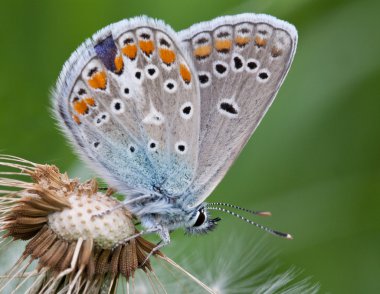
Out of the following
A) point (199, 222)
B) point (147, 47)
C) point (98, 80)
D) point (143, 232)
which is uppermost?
point (147, 47)

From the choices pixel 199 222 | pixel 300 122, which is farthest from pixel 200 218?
pixel 300 122

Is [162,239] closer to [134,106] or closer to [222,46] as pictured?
[134,106]

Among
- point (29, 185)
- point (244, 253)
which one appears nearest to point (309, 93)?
point (244, 253)

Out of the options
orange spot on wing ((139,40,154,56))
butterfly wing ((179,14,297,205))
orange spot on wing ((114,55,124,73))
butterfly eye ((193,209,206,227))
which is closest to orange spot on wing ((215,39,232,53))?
butterfly wing ((179,14,297,205))

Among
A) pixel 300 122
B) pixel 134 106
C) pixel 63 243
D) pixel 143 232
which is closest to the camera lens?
pixel 63 243

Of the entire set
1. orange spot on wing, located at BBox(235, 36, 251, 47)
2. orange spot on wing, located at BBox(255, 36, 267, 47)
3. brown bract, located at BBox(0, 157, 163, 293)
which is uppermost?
orange spot on wing, located at BBox(255, 36, 267, 47)

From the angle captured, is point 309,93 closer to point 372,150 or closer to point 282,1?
point 372,150

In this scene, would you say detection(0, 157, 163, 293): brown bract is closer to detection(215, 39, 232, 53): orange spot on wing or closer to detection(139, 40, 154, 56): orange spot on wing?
detection(139, 40, 154, 56): orange spot on wing

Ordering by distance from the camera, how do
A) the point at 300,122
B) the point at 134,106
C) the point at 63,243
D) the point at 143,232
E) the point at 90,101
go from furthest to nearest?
1. the point at 300,122
2. the point at 134,106
3. the point at 90,101
4. the point at 143,232
5. the point at 63,243
